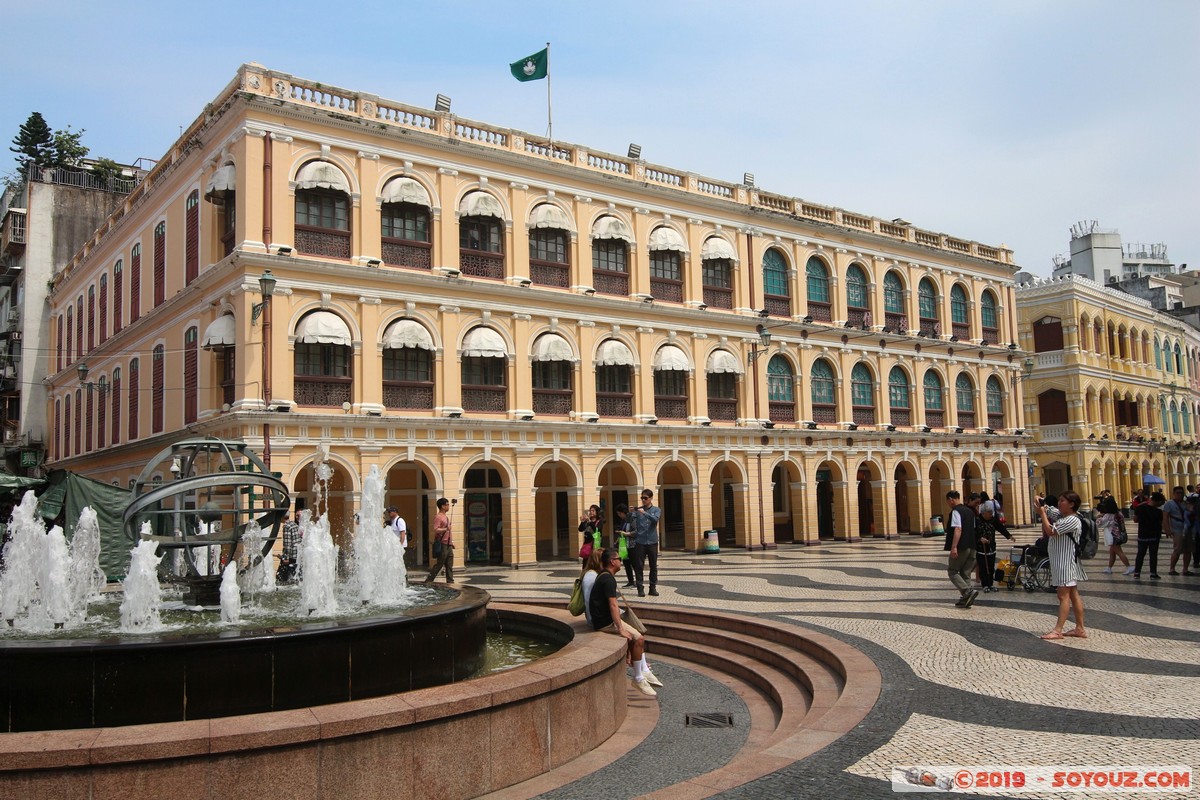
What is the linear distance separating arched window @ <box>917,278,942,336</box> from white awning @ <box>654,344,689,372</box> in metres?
14.7

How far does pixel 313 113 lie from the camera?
1000 inches

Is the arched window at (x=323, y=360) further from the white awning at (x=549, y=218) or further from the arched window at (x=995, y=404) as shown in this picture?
the arched window at (x=995, y=404)

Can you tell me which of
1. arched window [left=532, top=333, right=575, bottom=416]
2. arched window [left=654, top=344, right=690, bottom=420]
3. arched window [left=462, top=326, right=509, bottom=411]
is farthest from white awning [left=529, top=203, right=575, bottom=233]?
arched window [left=654, top=344, right=690, bottom=420]

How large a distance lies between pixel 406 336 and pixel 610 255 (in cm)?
868

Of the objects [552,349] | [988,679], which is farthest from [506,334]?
[988,679]

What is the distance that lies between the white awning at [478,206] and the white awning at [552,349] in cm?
420

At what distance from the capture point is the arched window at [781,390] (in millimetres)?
35938

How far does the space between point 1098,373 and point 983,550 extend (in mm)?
40797

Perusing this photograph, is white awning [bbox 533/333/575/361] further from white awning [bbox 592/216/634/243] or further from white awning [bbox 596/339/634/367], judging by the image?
white awning [bbox 592/216/634/243]

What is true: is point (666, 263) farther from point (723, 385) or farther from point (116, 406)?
point (116, 406)

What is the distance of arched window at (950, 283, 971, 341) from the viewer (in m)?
43.6

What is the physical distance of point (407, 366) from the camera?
27.3m

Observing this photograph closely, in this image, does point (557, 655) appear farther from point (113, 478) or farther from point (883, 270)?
point (883, 270)

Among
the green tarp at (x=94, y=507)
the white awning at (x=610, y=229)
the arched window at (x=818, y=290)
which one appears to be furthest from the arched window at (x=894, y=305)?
the green tarp at (x=94, y=507)
